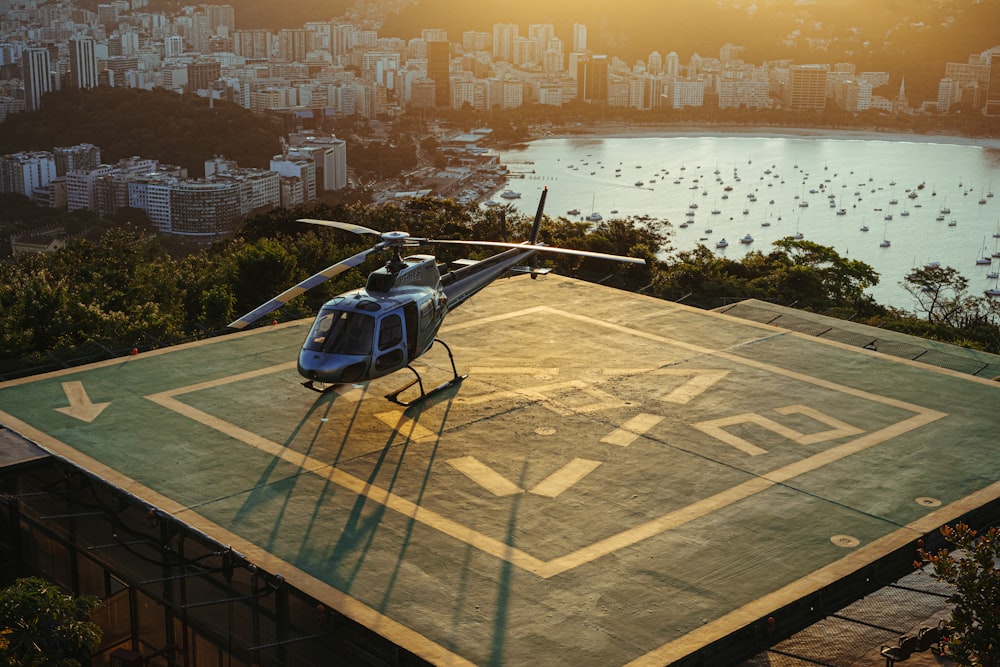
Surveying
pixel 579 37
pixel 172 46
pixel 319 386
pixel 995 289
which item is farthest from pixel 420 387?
pixel 172 46

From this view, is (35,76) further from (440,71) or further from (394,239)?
(394,239)

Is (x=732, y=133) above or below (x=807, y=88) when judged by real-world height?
below

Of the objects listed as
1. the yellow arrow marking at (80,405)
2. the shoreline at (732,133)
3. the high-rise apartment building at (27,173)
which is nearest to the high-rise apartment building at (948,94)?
the shoreline at (732,133)

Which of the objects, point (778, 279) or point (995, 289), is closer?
point (778, 279)

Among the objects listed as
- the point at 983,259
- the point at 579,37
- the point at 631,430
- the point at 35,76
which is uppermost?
the point at 579,37

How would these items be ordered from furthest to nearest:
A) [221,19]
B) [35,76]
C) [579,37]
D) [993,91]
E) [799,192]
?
[221,19] < [579,37] < [35,76] < [993,91] < [799,192]

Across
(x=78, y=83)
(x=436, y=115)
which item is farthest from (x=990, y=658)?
(x=78, y=83)

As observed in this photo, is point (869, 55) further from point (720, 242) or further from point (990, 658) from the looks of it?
point (990, 658)

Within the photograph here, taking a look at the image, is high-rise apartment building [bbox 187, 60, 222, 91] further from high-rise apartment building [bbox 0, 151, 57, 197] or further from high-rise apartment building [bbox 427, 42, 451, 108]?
high-rise apartment building [bbox 0, 151, 57, 197]
